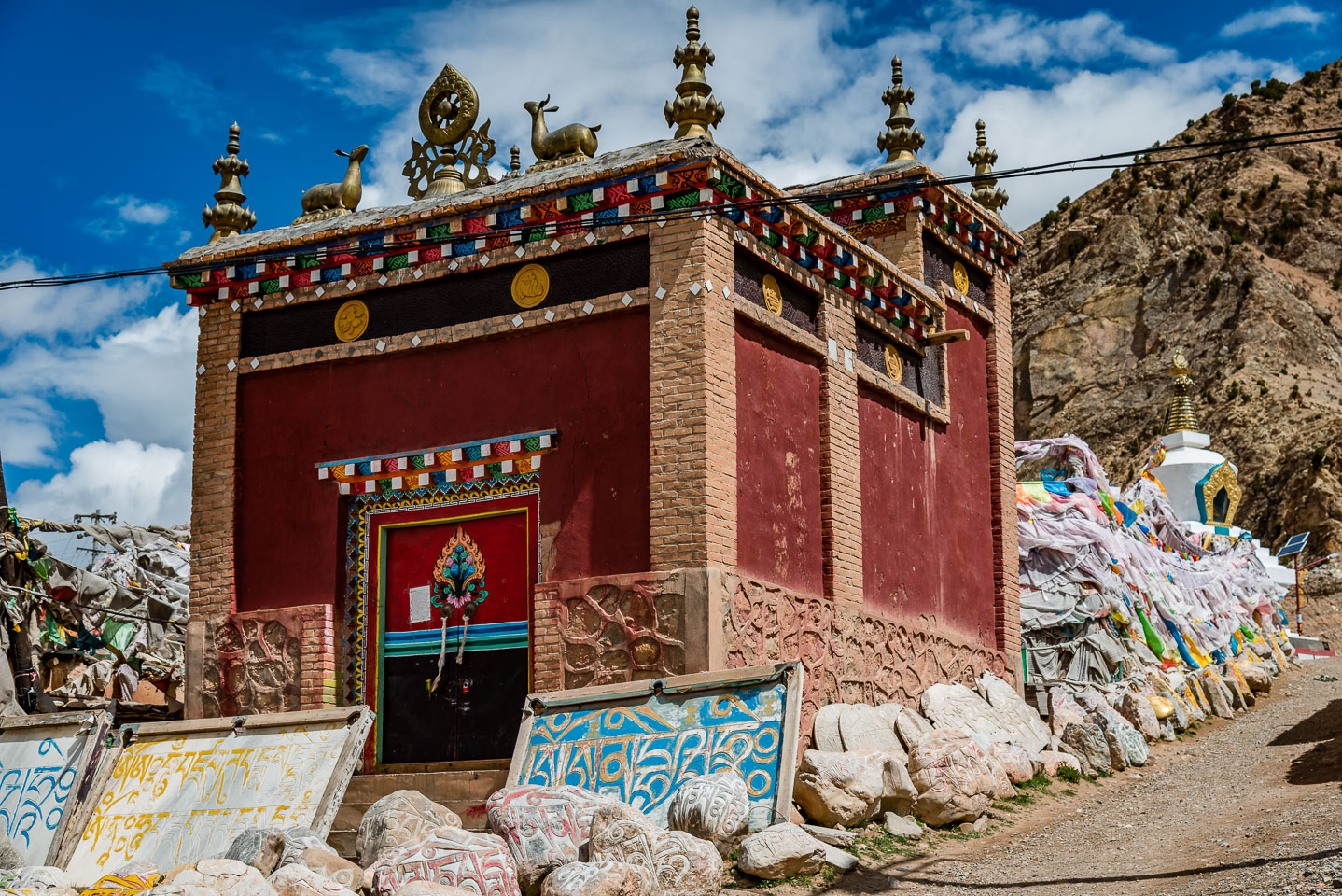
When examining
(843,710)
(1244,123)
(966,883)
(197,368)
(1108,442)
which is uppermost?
(1244,123)

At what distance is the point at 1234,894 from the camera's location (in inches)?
315

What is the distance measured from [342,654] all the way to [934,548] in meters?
6.07

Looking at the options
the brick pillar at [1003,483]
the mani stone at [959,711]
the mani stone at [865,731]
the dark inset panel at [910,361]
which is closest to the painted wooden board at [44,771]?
the mani stone at [865,731]

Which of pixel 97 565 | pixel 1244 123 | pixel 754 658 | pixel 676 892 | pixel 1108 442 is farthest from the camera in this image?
pixel 1244 123

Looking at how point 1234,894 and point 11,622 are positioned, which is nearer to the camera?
point 1234,894

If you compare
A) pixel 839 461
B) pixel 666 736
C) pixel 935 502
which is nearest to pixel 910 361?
pixel 935 502

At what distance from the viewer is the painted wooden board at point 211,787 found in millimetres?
9586

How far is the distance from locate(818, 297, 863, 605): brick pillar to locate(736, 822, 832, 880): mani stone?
3.58 meters

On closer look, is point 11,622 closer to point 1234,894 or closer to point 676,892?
point 676,892

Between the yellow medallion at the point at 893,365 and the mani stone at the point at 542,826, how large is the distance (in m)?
6.31

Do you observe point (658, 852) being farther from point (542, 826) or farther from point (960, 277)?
point (960, 277)

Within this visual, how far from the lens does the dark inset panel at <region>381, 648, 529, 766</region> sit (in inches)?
457

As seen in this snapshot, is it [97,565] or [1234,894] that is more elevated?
[97,565]

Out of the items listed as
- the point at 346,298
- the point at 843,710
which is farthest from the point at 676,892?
the point at 346,298
